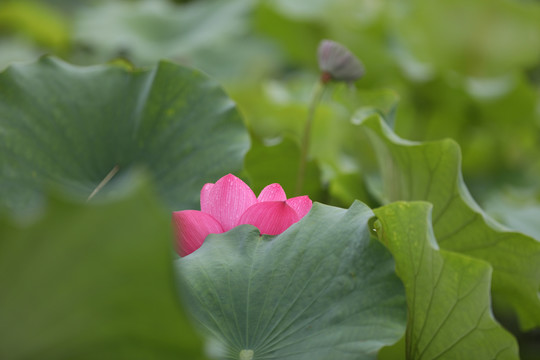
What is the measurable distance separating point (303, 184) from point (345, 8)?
1.00m

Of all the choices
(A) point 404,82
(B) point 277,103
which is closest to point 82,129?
(B) point 277,103

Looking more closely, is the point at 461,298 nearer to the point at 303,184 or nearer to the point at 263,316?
the point at 263,316

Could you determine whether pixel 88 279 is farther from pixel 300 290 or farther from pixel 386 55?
pixel 386 55

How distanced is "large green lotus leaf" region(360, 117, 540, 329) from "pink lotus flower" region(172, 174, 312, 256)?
0.48 feet

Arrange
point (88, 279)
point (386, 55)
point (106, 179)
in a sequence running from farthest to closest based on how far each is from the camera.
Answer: point (386, 55) → point (106, 179) → point (88, 279)

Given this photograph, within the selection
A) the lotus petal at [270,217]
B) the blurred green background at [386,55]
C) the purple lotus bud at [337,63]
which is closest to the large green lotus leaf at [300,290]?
the lotus petal at [270,217]

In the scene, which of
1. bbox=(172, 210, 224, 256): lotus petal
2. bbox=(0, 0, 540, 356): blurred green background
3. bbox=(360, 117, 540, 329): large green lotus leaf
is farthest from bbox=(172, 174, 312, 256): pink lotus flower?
bbox=(0, 0, 540, 356): blurred green background

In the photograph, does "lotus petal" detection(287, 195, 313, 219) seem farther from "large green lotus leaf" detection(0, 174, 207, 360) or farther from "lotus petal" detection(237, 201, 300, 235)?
"large green lotus leaf" detection(0, 174, 207, 360)

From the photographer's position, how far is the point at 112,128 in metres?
0.53

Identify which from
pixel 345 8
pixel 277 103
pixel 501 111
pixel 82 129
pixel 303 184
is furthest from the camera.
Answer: pixel 345 8

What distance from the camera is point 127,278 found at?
23 centimetres

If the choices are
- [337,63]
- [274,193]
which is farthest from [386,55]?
[274,193]

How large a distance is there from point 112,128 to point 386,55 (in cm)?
97

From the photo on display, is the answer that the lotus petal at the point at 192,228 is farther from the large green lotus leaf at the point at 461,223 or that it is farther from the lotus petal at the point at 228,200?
the large green lotus leaf at the point at 461,223
